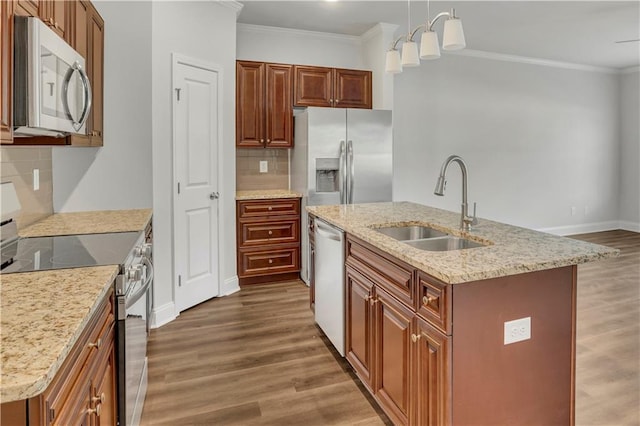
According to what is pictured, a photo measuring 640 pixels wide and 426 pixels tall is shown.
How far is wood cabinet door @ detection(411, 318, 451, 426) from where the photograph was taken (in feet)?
4.79

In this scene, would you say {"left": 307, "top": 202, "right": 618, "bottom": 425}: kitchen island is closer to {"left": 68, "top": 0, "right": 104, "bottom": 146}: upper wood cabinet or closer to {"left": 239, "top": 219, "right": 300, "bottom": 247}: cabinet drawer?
{"left": 68, "top": 0, "right": 104, "bottom": 146}: upper wood cabinet

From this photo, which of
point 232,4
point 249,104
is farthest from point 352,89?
point 232,4

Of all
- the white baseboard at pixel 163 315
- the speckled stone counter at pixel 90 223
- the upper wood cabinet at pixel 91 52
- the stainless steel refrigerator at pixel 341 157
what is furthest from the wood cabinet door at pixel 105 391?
the stainless steel refrigerator at pixel 341 157

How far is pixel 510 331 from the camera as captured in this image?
5.05 feet

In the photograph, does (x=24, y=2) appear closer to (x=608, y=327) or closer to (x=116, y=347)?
(x=116, y=347)

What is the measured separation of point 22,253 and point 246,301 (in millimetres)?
2166

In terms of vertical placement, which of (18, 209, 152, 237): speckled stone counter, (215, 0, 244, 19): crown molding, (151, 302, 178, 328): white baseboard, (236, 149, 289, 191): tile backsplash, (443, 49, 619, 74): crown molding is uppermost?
(443, 49, 619, 74): crown molding

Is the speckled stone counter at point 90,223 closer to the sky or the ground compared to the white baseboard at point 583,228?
closer to the sky

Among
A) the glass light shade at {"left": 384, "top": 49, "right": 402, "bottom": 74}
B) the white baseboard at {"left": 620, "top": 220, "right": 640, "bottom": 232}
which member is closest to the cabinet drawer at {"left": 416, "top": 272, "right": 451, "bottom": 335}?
the glass light shade at {"left": 384, "top": 49, "right": 402, "bottom": 74}

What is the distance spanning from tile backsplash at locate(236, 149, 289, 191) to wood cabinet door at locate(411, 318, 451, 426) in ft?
11.0

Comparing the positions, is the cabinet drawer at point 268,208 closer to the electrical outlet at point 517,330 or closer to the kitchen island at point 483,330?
the kitchen island at point 483,330

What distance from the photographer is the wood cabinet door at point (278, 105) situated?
14.1 feet

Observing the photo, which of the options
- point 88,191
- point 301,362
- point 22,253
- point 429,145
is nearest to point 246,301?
point 301,362

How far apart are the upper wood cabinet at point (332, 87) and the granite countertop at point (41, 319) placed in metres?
3.40
